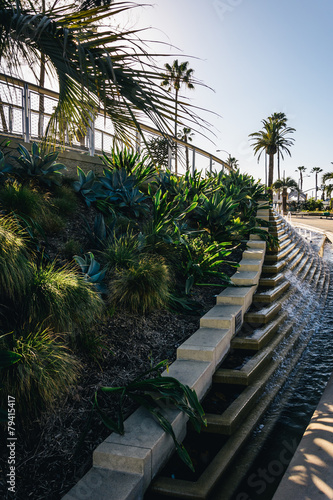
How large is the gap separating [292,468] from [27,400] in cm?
197

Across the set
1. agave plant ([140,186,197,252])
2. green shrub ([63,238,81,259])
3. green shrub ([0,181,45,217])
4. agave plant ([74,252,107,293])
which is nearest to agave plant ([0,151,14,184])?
green shrub ([0,181,45,217])

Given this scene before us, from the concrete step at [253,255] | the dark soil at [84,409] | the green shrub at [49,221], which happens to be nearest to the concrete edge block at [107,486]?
the dark soil at [84,409]

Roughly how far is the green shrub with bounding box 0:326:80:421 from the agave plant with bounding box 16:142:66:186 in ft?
11.3

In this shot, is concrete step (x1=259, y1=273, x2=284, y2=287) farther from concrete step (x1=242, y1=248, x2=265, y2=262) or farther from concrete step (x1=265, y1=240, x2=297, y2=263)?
concrete step (x1=265, y1=240, x2=297, y2=263)

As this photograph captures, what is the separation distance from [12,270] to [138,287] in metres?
1.51

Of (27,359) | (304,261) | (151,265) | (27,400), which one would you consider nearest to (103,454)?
(27,400)

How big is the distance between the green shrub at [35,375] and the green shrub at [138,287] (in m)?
1.35

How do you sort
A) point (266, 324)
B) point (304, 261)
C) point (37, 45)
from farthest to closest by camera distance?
point (304, 261), point (266, 324), point (37, 45)

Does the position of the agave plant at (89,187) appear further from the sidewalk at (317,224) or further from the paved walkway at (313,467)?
the sidewalk at (317,224)

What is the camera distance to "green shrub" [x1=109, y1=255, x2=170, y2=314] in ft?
13.4

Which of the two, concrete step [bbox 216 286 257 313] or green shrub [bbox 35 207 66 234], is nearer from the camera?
green shrub [bbox 35 207 66 234]

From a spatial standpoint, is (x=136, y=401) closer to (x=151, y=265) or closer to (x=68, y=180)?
(x=151, y=265)

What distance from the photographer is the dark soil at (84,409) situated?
234 centimetres

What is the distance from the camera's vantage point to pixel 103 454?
2439 mm
